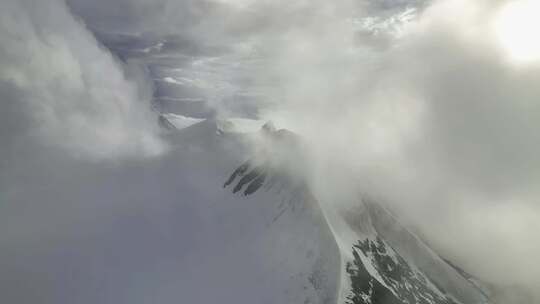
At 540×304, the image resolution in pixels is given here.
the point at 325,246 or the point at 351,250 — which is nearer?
the point at 325,246

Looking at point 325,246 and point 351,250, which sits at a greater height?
point 325,246

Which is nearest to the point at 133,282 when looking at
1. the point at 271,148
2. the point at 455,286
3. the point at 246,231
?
the point at 246,231

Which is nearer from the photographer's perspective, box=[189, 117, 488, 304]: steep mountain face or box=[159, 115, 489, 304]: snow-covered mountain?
box=[189, 117, 488, 304]: steep mountain face

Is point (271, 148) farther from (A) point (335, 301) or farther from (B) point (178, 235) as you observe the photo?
(A) point (335, 301)

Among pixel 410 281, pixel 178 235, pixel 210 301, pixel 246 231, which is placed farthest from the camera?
pixel 178 235
